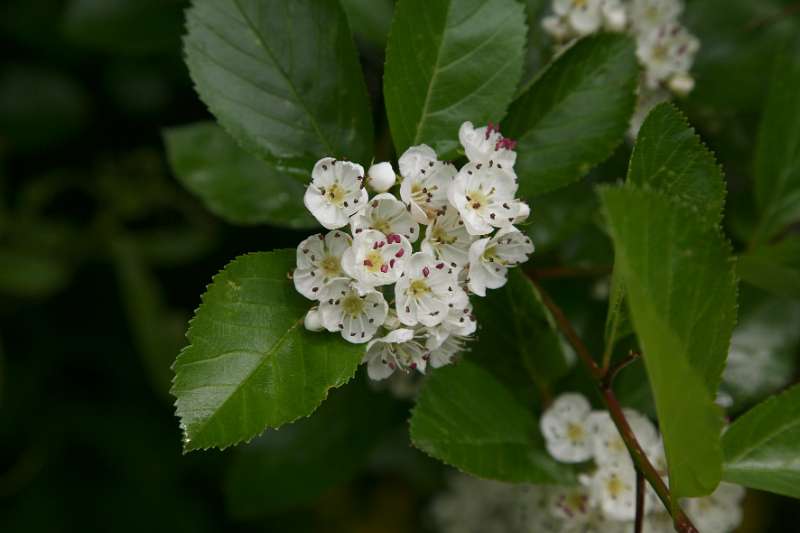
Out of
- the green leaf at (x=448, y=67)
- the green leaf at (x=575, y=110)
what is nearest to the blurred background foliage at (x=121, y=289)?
the green leaf at (x=575, y=110)

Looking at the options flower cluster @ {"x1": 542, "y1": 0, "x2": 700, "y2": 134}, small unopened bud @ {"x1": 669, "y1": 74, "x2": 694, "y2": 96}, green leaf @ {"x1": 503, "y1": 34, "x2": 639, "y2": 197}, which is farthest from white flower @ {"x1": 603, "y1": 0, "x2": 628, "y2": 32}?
green leaf @ {"x1": 503, "y1": 34, "x2": 639, "y2": 197}

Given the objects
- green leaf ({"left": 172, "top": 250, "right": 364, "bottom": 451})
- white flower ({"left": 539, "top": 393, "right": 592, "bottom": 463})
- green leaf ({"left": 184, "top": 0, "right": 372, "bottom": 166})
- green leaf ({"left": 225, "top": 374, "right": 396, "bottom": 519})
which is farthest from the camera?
green leaf ({"left": 225, "top": 374, "right": 396, "bottom": 519})

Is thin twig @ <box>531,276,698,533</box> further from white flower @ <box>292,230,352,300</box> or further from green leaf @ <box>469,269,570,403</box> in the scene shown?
white flower @ <box>292,230,352,300</box>

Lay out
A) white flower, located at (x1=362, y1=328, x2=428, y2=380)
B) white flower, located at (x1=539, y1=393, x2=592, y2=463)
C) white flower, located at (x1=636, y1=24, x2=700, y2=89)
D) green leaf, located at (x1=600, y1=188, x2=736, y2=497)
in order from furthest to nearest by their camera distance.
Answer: white flower, located at (x1=636, y1=24, x2=700, y2=89)
white flower, located at (x1=539, y1=393, x2=592, y2=463)
white flower, located at (x1=362, y1=328, x2=428, y2=380)
green leaf, located at (x1=600, y1=188, x2=736, y2=497)

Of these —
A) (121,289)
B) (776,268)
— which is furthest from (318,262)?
(121,289)

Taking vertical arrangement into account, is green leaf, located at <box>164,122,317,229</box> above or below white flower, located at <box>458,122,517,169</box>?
below

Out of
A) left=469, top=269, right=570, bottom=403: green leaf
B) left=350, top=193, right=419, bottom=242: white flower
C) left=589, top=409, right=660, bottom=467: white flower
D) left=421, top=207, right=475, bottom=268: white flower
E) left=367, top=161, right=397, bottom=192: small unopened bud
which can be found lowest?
left=589, top=409, right=660, bottom=467: white flower

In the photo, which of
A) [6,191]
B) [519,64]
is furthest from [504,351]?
[6,191]
